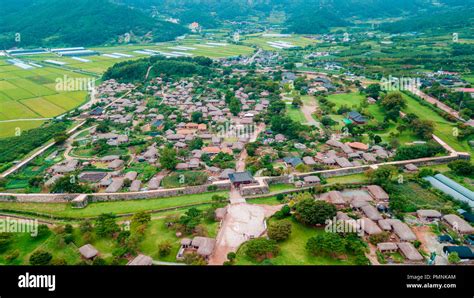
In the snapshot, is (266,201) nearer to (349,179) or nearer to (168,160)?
(349,179)

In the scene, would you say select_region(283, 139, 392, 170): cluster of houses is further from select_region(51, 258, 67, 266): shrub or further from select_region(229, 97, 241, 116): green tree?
select_region(51, 258, 67, 266): shrub

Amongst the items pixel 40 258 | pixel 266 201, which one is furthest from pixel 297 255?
pixel 40 258

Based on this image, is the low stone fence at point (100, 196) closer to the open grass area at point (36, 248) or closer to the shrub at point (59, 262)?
the open grass area at point (36, 248)

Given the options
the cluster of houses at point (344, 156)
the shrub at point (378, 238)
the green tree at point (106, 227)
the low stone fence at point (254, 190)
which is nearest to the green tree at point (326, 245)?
the shrub at point (378, 238)

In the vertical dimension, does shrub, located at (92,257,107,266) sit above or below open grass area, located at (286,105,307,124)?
below

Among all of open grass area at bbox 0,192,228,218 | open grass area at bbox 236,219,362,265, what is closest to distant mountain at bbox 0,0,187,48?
open grass area at bbox 0,192,228,218

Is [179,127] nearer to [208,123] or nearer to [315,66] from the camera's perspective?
[208,123]
